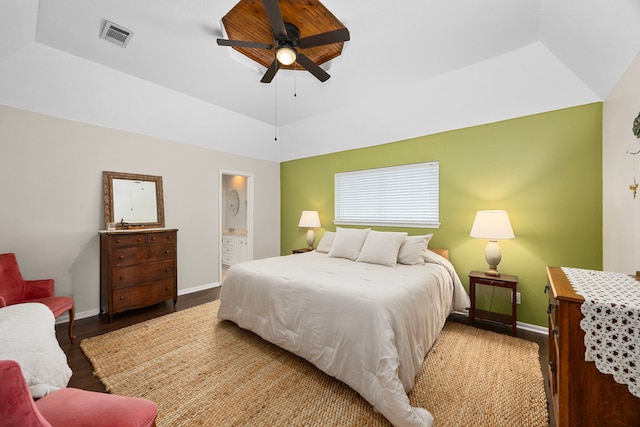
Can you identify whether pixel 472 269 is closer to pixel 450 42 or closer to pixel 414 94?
pixel 414 94

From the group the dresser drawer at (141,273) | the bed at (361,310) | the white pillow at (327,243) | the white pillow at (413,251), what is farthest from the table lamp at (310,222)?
the dresser drawer at (141,273)

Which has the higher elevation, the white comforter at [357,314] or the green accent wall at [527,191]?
the green accent wall at [527,191]

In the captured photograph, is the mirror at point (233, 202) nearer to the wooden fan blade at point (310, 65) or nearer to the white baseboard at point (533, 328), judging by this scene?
the wooden fan blade at point (310, 65)

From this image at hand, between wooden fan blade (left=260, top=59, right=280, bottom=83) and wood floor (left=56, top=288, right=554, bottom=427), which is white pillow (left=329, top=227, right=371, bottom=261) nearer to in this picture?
wood floor (left=56, top=288, right=554, bottom=427)

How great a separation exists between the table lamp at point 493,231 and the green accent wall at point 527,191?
0.93 feet

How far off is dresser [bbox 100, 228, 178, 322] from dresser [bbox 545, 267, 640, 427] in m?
3.91

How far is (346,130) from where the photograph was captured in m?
4.11

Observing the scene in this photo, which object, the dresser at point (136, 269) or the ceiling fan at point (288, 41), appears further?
the dresser at point (136, 269)

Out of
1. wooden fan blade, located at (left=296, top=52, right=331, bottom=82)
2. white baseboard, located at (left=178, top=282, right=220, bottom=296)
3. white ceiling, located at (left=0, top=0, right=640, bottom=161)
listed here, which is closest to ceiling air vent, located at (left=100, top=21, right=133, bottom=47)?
white ceiling, located at (left=0, top=0, right=640, bottom=161)

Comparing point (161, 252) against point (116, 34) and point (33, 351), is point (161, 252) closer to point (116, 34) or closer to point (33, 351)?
point (116, 34)

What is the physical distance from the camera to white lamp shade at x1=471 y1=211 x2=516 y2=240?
2.67 metres

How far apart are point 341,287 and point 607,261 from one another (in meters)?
2.46

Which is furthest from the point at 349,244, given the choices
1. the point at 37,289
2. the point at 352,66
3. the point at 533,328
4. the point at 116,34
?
the point at 37,289

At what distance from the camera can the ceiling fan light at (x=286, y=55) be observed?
6.88ft
